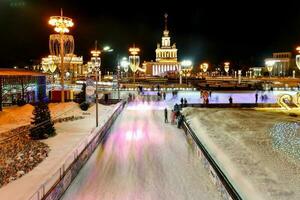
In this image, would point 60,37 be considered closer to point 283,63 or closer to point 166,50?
point 283,63

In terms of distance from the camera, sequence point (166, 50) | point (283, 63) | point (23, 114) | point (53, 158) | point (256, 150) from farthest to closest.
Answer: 1. point (166, 50)
2. point (283, 63)
3. point (23, 114)
4. point (256, 150)
5. point (53, 158)

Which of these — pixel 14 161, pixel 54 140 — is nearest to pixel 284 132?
pixel 54 140

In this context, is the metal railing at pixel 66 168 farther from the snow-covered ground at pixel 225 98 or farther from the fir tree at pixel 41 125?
the snow-covered ground at pixel 225 98

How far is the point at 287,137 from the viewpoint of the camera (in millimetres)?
21891

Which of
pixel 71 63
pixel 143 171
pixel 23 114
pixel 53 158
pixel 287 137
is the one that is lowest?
pixel 143 171

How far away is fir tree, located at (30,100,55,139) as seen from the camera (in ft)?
73.0

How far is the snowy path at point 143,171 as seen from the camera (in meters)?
13.8

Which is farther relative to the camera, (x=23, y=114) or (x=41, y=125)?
(x=23, y=114)

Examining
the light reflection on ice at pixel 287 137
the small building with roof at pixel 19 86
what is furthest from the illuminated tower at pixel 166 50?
the light reflection on ice at pixel 287 137

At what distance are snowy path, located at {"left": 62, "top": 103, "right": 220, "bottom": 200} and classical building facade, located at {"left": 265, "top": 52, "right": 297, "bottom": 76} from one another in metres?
123

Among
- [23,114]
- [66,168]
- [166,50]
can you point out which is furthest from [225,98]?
[166,50]

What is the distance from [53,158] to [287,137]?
13.3 metres

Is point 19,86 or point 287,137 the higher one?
point 19,86

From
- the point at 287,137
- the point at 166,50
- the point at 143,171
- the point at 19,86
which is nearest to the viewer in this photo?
the point at 143,171
